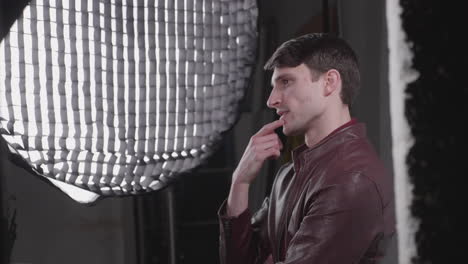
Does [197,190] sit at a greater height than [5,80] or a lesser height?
lesser

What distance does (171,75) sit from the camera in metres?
0.53

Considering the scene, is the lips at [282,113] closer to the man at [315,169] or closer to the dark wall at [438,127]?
the man at [315,169]

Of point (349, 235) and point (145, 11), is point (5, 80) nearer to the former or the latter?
point (145, 11)

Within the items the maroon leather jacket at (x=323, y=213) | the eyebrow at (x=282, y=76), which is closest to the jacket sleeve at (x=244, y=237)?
the maroon leather jacket at (x=323, y=213)

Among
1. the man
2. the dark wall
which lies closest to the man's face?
the man

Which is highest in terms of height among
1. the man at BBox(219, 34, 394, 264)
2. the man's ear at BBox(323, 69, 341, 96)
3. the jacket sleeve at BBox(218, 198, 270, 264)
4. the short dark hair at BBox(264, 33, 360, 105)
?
the short dark hair at BBox(264, 33, 360, 105)

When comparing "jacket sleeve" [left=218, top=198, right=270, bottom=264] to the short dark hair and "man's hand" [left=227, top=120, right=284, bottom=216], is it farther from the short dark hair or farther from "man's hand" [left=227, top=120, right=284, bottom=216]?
the short dark hair

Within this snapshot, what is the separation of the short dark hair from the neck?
11 mm

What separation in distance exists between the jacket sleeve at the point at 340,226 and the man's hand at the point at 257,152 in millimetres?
55

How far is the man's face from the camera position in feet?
1.70

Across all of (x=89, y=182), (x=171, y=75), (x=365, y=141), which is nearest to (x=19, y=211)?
(x=89, y=182)

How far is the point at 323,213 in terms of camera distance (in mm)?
510

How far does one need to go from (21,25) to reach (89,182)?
14 centimetres

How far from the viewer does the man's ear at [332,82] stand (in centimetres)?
51
